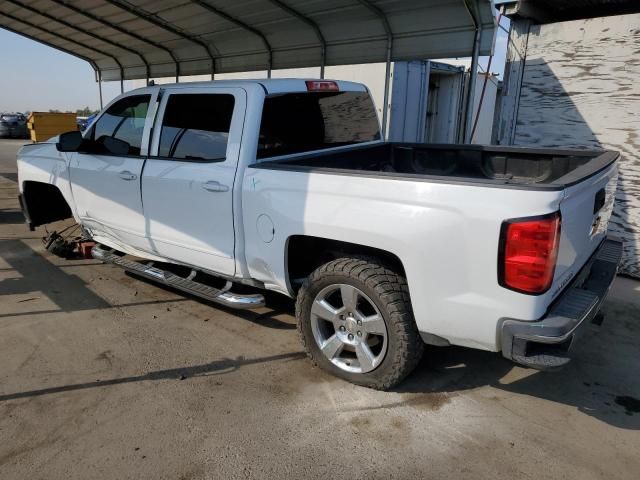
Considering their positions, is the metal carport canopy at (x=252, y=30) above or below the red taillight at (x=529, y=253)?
above

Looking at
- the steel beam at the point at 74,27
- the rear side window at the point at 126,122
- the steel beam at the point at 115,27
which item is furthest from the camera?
the steel beam at the point at 74,27

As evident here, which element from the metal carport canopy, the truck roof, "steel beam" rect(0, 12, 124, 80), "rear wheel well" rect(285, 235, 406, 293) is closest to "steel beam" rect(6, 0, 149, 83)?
the metal carport canopy

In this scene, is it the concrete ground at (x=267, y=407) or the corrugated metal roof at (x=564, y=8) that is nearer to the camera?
the concrete ground at (x=267, y=407)

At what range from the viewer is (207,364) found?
3.62 m

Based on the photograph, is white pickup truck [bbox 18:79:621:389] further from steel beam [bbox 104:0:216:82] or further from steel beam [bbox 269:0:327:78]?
steel beam [bbox 104:0:216:82]

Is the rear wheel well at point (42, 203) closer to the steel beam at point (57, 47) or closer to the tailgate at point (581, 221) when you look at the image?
the tailgate at point (581, 221)

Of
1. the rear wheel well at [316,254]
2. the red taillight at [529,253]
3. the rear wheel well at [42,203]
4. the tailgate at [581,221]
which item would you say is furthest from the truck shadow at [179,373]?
the rear wheel well at [42,203]

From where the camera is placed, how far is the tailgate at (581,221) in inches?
103

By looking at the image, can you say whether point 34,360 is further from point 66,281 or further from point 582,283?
point 582,283

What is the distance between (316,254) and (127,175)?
1907 millimetres

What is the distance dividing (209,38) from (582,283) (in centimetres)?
919

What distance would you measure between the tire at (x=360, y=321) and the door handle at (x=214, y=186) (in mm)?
906

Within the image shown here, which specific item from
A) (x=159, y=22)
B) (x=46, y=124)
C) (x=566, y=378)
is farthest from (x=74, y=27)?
(x=566, y=378)

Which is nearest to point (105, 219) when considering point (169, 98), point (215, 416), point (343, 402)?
point (169, 98)
